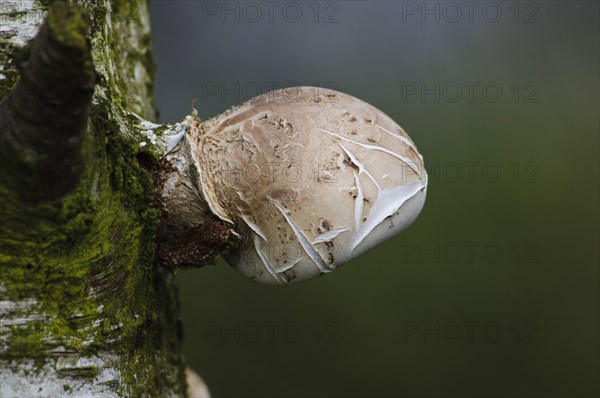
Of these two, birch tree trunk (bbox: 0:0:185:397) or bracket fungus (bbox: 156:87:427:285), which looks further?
bracket fungus (bbox: 156:87:427:285)

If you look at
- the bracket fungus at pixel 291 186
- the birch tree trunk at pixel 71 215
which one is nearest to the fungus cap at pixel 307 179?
the bracket fungus at pixel 291 186

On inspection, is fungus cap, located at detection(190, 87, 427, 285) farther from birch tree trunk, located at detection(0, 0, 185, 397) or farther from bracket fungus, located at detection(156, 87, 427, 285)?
birch tree trunk, located at detection(0, 0, 185, 397)

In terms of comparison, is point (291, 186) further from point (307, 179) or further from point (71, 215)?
point (71, 215)

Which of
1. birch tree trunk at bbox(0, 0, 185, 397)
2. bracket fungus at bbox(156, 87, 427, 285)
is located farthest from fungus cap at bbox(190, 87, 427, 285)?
birch tree trunk at bbox(0, 0, 185, 397)

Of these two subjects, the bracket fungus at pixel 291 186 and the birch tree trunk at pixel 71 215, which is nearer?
the birch tree trunk at pixel 71 215

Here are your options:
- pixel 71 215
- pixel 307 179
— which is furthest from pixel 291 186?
pixel 71 215

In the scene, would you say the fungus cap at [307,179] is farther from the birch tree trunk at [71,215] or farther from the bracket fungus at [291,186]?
the birch tree trunk at [71,215]
